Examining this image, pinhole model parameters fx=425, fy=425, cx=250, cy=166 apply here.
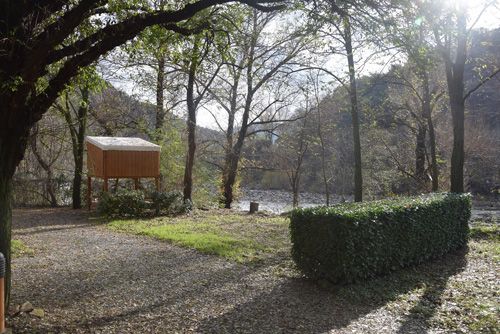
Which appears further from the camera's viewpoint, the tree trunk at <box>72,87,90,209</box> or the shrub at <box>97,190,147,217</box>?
the tree trunk at <box>72,87,90,209</box>

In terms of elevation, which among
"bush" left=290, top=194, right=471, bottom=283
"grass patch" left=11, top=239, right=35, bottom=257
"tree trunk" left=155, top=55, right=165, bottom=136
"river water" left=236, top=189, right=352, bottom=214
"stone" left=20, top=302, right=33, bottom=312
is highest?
"tree trunk" left=155, top=55, right=165, bottom=136

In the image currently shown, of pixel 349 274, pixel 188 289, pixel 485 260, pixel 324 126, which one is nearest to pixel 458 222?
pixel 485 260

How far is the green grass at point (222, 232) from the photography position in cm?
833

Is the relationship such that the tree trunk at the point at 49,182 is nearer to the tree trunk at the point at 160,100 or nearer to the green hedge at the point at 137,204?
the tree trunk at the point at 160,100

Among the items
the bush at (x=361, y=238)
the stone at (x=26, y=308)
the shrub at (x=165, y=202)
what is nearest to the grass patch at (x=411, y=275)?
the bush at (x=361, y=238)

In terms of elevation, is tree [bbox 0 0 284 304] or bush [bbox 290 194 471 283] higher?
tree [bbox 0 0 284 304]

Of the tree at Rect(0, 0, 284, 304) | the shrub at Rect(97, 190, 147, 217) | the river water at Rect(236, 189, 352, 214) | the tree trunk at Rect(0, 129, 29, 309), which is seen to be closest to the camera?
the tree at Rect(0, 0, 284, 304)

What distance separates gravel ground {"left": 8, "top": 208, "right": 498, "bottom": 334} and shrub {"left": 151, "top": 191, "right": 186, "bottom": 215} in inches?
206

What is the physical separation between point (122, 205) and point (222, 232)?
13.5ft

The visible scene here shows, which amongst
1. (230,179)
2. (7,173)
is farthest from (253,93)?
(7,173)

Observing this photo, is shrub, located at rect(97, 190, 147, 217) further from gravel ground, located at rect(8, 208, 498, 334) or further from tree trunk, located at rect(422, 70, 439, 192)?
tree trunk, located at rect(422, 70, 439, 192)

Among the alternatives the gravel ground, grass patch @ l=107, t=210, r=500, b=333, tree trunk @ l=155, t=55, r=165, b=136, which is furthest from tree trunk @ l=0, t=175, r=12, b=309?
tree trunk @ l=155, t=55, r=165, b=136

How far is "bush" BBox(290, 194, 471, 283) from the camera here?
19.2 feet

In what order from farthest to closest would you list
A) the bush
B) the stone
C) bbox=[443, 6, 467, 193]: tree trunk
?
bbox=[443, 6, 467, 193]: tree trunk
the bush
the stone
